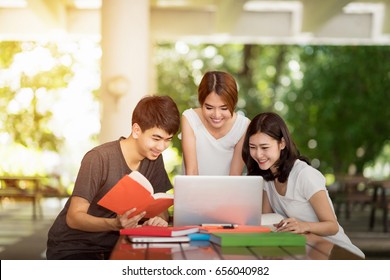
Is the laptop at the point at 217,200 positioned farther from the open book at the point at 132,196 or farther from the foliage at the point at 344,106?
the foliage at the point at 344,106

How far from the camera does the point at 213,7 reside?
10.9 m

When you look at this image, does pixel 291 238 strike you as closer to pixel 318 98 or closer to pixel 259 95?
pixel 318 98

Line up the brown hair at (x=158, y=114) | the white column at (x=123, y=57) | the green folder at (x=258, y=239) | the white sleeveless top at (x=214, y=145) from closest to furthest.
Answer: the green folder at (x=258, y=239)
the brown hair at (x=158, y=114)
the white sleeveless top at (x=214, y=145)
the white column at (x=123, y=57)

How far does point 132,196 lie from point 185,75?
558 inches

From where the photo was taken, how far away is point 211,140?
3.81 metres

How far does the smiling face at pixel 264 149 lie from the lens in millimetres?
3025

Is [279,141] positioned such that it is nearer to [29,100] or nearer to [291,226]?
[291,226]

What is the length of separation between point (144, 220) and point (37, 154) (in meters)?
14.2

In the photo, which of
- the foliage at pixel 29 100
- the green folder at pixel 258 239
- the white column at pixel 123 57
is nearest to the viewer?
the green folder at pixel 258 239

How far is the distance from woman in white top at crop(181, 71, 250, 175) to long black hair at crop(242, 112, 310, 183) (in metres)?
0.36

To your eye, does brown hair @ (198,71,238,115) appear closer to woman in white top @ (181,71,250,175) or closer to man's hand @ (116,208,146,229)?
woman in white top @ (181,71,250,175)

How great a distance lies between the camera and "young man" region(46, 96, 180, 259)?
280 centimetres

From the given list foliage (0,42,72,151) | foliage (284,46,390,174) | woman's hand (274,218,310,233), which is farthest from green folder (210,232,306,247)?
foliage (0,42,72,151)

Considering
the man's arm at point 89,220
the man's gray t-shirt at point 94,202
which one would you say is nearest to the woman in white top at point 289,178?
the man's gray t-shirt at point 94,202
